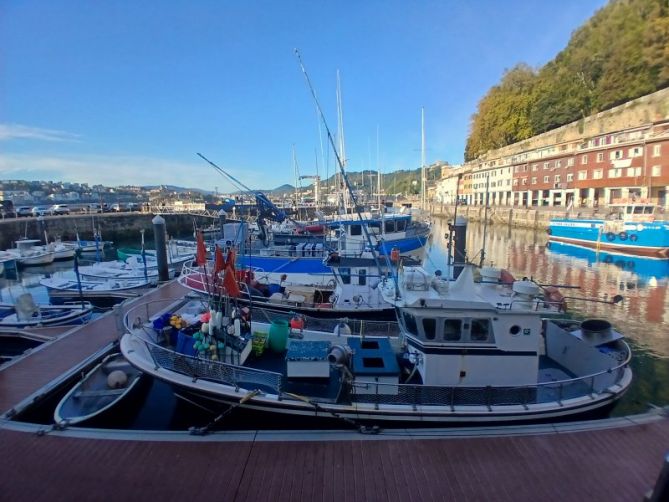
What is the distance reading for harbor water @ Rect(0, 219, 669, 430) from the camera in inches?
318

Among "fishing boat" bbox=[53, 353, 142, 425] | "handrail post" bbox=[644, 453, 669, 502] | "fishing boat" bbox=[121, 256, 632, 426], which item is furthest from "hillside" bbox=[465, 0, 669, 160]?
"fishing boat" bbox=[53, 353, 142, 425]

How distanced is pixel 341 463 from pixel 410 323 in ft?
10.1

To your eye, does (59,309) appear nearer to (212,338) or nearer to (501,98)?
(212,338)

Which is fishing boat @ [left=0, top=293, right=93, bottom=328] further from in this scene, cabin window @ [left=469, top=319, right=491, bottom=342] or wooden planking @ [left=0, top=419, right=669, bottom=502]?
cabin window @ [left=469, top=319, right=491, bottom=342]

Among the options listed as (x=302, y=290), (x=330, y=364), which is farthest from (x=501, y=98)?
(x=330, y=364)

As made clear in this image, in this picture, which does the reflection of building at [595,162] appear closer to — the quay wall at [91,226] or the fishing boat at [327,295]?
the fishing boat at [327,295]

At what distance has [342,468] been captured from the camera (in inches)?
213

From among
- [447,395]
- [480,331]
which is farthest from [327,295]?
[447,395]

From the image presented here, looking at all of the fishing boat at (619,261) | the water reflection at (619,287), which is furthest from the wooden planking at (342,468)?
the fishing boat at (619,261)

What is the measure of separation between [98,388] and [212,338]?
3703 mm

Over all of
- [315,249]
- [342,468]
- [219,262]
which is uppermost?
[219,262]

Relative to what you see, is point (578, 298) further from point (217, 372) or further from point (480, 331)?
point (217, 372)

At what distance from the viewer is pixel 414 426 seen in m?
6.63

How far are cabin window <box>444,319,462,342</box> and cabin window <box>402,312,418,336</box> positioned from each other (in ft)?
2.02
